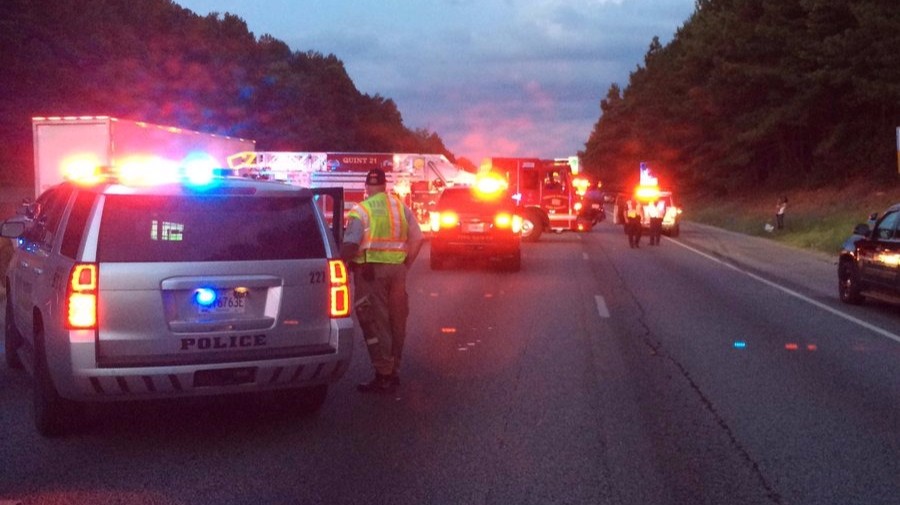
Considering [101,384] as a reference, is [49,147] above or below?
above

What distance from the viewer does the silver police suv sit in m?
6.80

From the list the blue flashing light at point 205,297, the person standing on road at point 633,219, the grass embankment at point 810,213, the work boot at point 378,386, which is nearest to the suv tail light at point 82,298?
the blue flashing light at point 205,297

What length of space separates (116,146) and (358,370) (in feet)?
46.0

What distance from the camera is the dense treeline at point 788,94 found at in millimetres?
44125

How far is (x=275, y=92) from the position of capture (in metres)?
88.3

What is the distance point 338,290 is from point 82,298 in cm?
176

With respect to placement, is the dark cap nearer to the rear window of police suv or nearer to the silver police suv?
the silver police suv

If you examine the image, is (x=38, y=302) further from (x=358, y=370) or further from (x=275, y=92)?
(x=275, y=92)

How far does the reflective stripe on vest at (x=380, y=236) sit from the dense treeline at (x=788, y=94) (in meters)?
37.4

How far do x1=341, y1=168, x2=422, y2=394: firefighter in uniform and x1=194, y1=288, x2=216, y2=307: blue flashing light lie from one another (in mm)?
2022

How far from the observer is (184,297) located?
6988 millimetres

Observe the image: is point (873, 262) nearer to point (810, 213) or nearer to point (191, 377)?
point (191, 377)

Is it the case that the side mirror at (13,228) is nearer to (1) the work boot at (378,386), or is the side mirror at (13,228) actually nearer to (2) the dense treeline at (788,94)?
(1) the work boot at (378,386)

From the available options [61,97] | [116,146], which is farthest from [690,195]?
[116,146]
